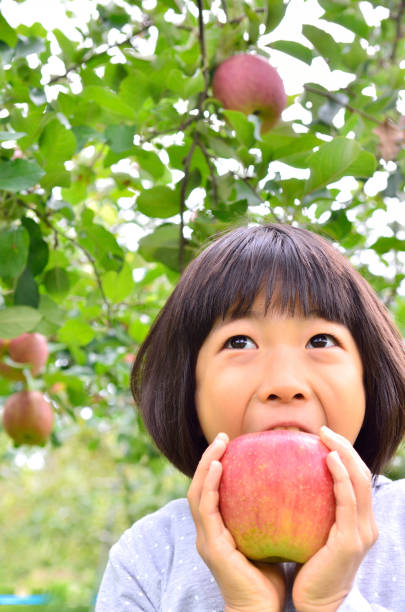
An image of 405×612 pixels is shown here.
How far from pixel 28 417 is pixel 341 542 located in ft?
4.56

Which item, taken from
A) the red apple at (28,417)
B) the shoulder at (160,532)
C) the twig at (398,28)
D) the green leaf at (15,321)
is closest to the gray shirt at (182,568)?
the shoulder at (160,532)

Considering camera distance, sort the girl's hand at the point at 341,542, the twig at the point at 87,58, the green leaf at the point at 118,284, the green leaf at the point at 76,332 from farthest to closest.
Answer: the green leaf at the point at 76,332 < the green leaf at the point at 118,284 < the twig at the point at 87,58 < the girl's hand at the point at 341,542

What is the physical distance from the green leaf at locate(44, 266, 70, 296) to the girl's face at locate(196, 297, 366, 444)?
68 centimetres

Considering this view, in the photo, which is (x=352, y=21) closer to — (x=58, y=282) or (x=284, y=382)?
(x=58, y=282)

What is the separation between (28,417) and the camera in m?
2.01

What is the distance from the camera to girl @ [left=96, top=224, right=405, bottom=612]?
0.78m

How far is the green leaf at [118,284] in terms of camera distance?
5.42 feet

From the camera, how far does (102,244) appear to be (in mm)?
1476

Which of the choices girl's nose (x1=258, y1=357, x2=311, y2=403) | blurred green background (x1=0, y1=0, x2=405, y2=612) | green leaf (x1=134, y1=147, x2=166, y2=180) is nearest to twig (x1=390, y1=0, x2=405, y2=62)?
blurred green background (x1=0, y1=0, x2=405, y2=612)

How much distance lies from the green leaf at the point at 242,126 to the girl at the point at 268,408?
226 millimetres

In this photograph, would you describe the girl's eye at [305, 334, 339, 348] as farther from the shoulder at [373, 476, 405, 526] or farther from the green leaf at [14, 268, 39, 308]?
the green leaf at [14, 268, 39, 308]

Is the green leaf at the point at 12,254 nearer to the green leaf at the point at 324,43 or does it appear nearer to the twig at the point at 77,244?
the twig at the point at 77,244

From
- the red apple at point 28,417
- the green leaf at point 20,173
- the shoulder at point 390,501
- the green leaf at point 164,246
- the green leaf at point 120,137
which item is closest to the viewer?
the shoulder at point 390,501

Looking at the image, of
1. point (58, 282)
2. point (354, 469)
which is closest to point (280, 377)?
point (354, 469)
